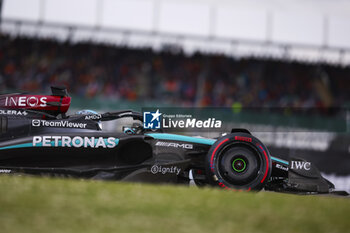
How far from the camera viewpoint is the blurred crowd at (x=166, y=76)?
20.4 m

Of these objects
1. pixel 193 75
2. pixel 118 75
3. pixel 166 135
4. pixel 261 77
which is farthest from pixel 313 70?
pixel 166 135

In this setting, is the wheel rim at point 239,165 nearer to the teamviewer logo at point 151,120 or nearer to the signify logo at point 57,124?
the teamviewer logo at point 151,120

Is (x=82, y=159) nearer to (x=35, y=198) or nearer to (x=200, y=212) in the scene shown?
(x=35, y=198)

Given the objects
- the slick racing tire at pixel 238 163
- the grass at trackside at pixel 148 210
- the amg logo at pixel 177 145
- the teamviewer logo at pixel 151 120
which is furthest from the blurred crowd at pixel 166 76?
the grass at trackside at pixel 148 210

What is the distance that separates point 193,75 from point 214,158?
1711 centimetres

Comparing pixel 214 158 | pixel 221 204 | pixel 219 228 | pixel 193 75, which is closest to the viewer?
pixel 219 228

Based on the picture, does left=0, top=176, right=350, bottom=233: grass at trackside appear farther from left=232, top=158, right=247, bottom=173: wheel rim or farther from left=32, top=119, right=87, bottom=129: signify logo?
left=32, top=119, right=87, bottom=129: signify logo

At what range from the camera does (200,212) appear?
13.5ft

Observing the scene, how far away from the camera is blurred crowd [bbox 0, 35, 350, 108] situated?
2038 centimetres

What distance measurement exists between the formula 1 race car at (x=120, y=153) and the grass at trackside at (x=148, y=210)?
74 cm

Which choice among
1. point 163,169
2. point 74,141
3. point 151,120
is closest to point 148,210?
point 163,169

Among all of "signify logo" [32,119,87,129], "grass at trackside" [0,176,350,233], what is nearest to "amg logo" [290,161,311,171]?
"grass at trackside" [0,176,350,233]

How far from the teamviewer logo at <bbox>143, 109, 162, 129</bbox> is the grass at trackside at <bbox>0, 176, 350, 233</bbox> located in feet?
4.31

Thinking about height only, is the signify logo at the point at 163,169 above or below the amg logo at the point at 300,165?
below
